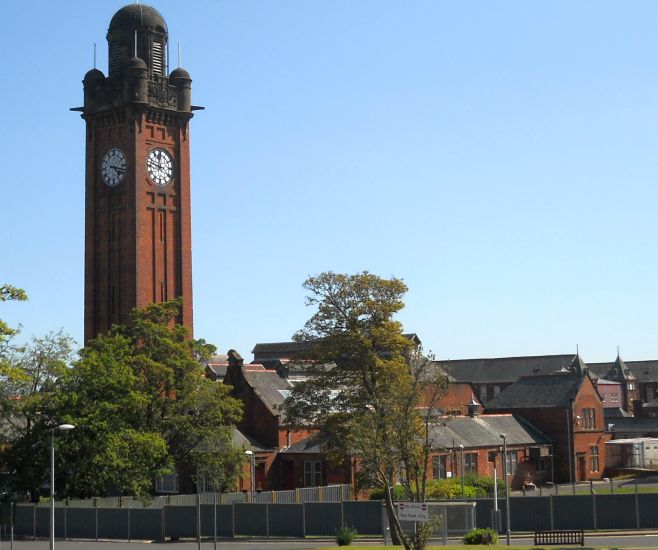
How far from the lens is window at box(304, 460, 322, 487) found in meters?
70.5

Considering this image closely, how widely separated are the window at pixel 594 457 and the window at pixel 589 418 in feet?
5.74

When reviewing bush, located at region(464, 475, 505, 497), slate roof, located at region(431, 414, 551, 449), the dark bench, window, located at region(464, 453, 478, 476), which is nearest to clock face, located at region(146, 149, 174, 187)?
slate roof, located at region(431, 414, 551, 449)

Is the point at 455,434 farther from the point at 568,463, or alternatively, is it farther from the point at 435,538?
the point at 435,538

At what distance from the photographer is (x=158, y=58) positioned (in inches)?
3509

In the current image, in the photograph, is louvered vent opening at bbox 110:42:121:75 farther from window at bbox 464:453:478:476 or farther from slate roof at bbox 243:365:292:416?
window at bbox 464:453:478:476

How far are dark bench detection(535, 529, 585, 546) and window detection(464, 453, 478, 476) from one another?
2652cm

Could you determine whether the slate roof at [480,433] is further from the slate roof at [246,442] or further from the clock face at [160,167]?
the clock face at [160,167]

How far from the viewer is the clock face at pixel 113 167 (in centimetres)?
8712

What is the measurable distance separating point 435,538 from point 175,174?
50497 mm

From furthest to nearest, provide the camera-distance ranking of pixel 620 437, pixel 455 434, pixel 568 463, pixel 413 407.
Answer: pixel 620 437 → pixel 568 463 → pixel 455 434 → pixel 413 407

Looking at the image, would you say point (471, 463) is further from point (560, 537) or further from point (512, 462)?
point (560, 537)

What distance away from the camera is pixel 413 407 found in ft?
141

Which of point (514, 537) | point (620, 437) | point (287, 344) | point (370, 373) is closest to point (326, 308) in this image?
point (370, 373)

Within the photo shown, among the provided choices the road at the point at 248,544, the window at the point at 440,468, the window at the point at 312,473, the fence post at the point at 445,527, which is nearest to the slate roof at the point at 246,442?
the window at the point at 312,473
